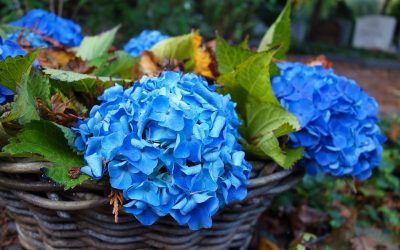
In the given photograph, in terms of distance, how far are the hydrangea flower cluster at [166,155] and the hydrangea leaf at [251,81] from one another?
19cm

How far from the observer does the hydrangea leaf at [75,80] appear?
37.0 inches

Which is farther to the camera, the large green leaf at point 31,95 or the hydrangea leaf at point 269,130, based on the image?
the hydrangea leaf at point 269,130

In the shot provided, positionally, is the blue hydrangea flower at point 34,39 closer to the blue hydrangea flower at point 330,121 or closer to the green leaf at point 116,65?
the green leaf at point 116,65

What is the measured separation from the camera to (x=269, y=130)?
3.24ft

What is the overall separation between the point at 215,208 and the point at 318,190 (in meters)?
0.93

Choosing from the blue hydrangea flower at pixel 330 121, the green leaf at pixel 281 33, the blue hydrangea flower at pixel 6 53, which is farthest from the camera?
the green leaf at pixel 281 33

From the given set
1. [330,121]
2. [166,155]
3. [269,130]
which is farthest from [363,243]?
[166,155]

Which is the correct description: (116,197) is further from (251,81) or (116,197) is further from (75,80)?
(251,81)

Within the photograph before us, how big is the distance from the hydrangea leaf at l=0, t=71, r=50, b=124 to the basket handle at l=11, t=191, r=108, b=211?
0.44 ft

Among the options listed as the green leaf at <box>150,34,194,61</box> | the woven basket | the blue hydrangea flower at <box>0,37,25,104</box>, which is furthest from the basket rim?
the green leaf at <box>150,34,194,61</box>

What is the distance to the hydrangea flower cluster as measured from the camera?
2.50 feet

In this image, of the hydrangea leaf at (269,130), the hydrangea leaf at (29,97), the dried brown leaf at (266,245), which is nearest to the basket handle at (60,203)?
the hydrangea leaf at (29,97)

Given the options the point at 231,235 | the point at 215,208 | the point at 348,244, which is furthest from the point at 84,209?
the point at 348,244

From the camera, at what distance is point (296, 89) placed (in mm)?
1089
